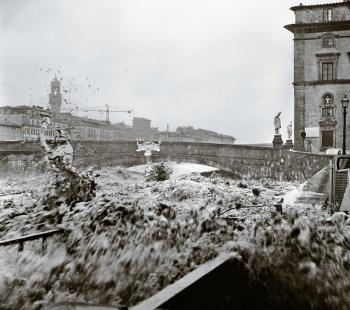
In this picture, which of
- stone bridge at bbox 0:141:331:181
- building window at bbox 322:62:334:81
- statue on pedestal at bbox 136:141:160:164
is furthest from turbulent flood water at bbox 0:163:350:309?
building window at bbox 322:62:334:81

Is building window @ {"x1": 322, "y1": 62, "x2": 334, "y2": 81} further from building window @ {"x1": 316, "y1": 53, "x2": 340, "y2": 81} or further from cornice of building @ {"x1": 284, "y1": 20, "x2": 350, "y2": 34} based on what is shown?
cornice of building @ {"x1": 284, "y1": 20, "x2": 350, "y2": 34}

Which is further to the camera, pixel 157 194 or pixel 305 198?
pixel 157 194

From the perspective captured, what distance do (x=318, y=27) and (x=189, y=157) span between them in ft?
36.5

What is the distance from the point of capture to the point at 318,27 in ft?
73.4

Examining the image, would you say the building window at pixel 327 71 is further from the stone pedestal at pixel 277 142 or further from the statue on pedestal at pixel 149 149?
the statue on pedestal at pixel 149 149

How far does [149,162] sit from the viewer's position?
64.4ft

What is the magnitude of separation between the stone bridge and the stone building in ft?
21.1

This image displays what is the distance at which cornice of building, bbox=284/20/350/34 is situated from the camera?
21.8 m

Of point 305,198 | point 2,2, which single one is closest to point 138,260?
point 2,2

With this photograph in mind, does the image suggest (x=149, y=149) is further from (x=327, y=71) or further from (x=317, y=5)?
(x=317, y=5)

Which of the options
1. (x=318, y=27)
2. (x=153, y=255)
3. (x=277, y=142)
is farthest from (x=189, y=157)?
(x=153, y=255)

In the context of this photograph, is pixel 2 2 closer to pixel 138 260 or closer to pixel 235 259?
pixel 138 260

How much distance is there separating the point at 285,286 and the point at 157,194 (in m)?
7.76

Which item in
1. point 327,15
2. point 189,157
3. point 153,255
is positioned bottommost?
point 153,255
